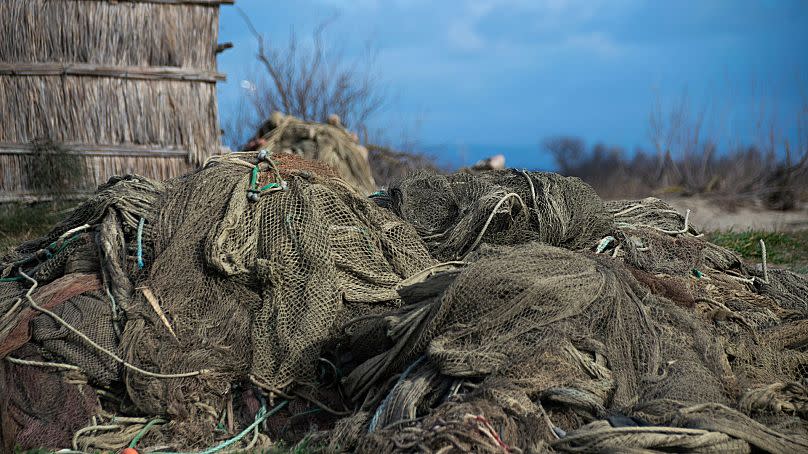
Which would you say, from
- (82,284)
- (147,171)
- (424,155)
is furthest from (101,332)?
(424,155)

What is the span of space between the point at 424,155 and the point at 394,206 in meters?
13.3

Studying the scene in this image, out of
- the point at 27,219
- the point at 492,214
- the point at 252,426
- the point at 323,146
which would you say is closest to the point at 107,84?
the point at 27,219

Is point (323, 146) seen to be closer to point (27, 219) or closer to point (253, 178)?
point (27, 219)

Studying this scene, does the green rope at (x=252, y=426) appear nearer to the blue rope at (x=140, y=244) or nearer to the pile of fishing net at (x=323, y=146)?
the blue rope at (x=140, y=244)

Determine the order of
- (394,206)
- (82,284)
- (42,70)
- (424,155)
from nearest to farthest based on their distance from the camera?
(82,284), (394,206), (42,70), (424,155)

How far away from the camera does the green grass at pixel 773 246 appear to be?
7.73 m

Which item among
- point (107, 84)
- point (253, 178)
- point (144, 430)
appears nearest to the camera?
point (144, 430)

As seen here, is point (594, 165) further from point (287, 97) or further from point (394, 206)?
point (394, 206)

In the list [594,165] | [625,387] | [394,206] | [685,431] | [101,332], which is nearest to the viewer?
[685,431]

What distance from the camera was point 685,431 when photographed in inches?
118

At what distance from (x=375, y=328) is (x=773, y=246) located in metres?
6.08

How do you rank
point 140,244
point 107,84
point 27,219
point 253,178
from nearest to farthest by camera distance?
point 140,244 → point 253,178 → point 27,219 → point 107,84

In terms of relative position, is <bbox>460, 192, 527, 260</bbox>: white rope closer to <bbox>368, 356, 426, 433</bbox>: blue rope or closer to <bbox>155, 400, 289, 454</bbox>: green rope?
<bbox>368, 356, 426, 433</bbox>: blue rope

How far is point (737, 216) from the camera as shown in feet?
40.2
